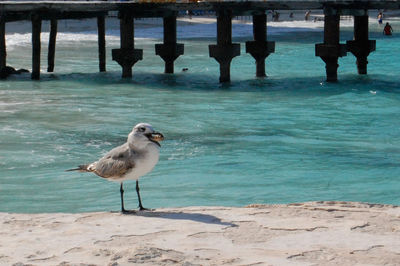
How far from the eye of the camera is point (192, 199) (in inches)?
460

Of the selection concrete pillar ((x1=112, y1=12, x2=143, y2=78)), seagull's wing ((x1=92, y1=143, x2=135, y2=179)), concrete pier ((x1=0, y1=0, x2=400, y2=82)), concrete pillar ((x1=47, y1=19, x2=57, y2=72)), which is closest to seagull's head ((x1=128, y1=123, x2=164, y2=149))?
seagull's wing ((x1=92, y1=143, x2=135, y2=179))

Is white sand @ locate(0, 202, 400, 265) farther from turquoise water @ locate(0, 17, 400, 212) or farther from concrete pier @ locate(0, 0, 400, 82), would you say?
concrete pier @ locate(0, 0, 400, 82)

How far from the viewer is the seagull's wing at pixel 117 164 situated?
7.68m

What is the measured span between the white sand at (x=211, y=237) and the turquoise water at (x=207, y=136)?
12.0 ft

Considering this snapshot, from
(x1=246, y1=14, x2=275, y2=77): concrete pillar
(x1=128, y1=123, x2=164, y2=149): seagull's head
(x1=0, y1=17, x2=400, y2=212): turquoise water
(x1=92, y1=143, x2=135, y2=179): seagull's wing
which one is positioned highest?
(x1=246, y1=14, x2=275, y2=77): concrete pillar

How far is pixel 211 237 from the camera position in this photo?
6742 mm

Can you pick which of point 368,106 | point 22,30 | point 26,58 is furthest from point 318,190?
point 22,30

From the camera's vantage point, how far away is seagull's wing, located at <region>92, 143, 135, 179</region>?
7676 mm

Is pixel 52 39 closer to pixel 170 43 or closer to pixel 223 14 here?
pixel 170 43

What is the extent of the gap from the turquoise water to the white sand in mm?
3645

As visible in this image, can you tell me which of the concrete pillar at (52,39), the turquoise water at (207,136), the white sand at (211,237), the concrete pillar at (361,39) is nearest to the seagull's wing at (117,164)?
the white sand at (211,237)

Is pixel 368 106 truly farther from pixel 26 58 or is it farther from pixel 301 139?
pixel 26 58

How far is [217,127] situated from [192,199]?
6.58m

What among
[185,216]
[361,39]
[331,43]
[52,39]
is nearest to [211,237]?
[185,216]
